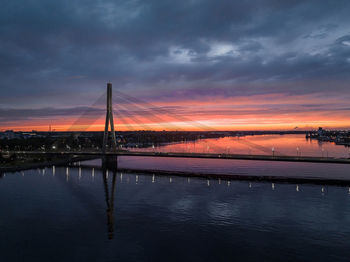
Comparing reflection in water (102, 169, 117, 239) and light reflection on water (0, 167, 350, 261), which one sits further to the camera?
reflection in water (102, 169, 117, 239)

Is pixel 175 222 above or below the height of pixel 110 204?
below

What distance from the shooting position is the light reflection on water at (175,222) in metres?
15.6

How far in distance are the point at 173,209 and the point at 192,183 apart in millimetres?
13234

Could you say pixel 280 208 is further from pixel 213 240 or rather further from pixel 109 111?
pixel 109 111

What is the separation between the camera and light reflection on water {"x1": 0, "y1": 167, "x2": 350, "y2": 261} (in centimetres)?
1560

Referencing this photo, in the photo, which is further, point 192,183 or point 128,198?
point 192,183

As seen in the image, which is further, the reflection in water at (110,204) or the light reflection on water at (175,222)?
the reflection in water at (110,204)

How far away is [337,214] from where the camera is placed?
2253cm

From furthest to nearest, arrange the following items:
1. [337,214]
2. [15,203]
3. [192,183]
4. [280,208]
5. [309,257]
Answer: [192,183]
[15,203]
[280,208]
[337,214]
[309,257]

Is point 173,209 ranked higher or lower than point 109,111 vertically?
lower

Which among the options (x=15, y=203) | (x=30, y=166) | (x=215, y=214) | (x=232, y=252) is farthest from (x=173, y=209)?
(x=30, y=166)

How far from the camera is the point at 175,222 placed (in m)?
21.0

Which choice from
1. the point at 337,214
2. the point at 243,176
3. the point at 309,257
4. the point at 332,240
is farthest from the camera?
the point at 243,176

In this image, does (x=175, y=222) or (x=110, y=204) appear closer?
(x=175, y=222)
